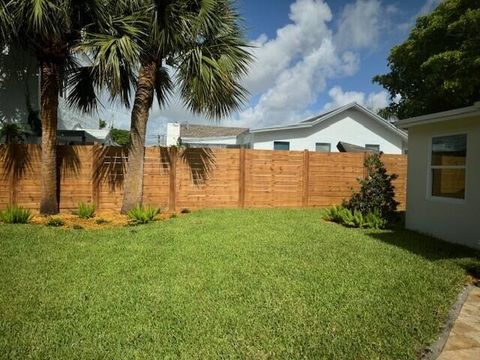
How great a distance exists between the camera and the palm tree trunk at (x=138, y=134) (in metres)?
10.5

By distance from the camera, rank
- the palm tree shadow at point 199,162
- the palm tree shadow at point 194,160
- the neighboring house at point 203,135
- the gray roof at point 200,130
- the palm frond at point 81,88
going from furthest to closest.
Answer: the gray roof at point 200,130
the neighboring house at point 203,135
the palm tree shadow at point 199,162
the palm tree shadow at point 194,160
the palm frond at point 81,88

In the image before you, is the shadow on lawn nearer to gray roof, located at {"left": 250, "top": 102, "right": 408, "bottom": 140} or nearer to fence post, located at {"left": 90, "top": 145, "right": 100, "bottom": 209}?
fence post, located at {"left": 90, "top": 145, "right": 100, "bottom": 209}

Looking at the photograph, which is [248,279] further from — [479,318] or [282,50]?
[282,50]

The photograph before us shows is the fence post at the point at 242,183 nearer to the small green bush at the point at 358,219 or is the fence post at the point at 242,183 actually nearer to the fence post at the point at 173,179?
the fence post at the point at 173,179

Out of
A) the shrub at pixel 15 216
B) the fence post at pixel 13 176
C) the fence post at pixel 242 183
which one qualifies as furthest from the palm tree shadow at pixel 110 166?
the fence post at pixel 242 183

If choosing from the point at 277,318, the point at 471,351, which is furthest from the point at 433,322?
the point at 277,318

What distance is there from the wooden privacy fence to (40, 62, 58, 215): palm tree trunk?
71 cm

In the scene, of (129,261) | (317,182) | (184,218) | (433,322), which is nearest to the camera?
(433,322)

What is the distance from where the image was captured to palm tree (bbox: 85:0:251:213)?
31.0 ft

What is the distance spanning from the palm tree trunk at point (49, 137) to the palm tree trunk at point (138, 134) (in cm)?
195

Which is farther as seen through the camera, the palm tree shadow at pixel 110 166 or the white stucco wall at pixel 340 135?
the white stucco wall at pixel 340 135

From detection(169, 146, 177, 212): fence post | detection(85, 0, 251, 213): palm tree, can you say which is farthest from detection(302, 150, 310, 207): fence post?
detection(169, 146, 177, 212): fence post

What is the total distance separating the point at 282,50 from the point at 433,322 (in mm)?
27784

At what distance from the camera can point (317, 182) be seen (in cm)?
1374
